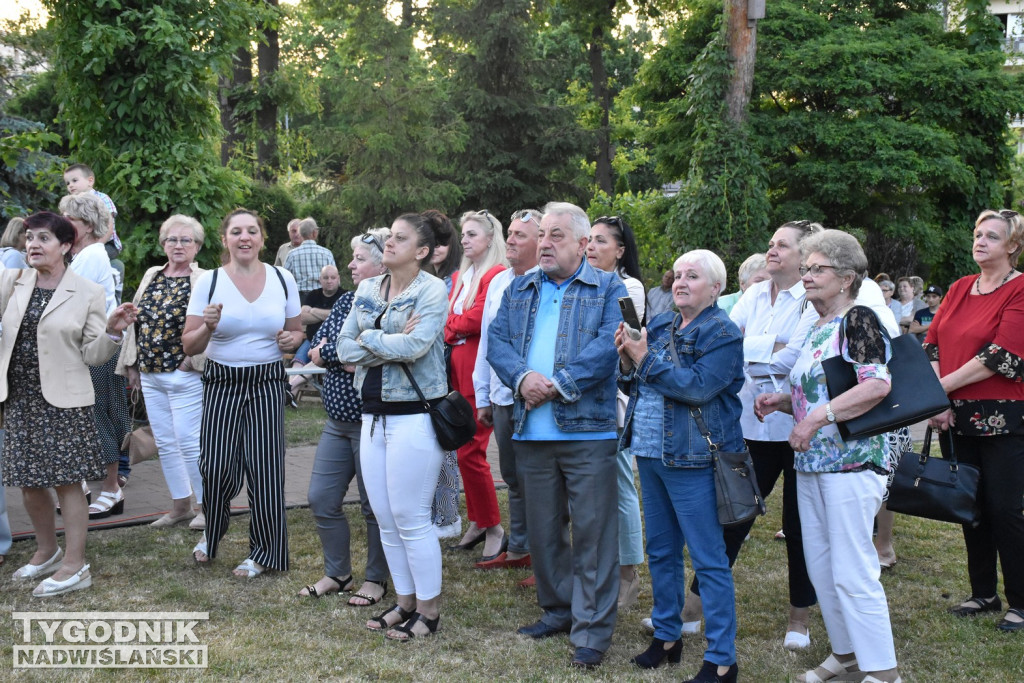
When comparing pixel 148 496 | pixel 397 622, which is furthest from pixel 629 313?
pixel 148 496

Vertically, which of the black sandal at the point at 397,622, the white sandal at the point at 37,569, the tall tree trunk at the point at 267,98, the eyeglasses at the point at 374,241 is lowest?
the white sandal at the point at 37,569

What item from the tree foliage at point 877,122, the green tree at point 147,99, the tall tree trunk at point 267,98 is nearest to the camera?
the green tree at point 147,99

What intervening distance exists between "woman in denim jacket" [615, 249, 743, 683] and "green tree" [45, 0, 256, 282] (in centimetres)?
754

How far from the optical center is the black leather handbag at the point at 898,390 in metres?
3.99

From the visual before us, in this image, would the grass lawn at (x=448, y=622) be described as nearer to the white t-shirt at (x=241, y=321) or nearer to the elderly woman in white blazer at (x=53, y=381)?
the elderly woman in white blazer at (x=53, y=381)

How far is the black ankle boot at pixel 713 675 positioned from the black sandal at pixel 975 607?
1.79 metres

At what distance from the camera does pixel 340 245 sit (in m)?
21.7

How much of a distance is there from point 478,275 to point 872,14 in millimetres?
19824

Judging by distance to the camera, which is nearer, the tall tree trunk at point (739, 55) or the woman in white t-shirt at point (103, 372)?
the woman in white t-shirt at point (103, 372)

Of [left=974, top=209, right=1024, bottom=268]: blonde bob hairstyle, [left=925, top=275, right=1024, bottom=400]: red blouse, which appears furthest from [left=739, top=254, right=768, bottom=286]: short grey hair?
[left=974, top=209, right=1024, bottom=268]: blonde bob hairstyle

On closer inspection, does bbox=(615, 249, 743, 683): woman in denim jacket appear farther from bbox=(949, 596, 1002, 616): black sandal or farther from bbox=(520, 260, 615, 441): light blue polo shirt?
bbox=(949, 596, 1002, 616): black sandal

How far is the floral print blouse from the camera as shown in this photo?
3998 millimetres

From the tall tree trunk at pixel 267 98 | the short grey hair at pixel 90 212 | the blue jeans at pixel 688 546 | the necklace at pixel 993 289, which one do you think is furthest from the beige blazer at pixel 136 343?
the tall tree trunk at pixel 267 98

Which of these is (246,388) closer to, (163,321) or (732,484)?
(163,321)
